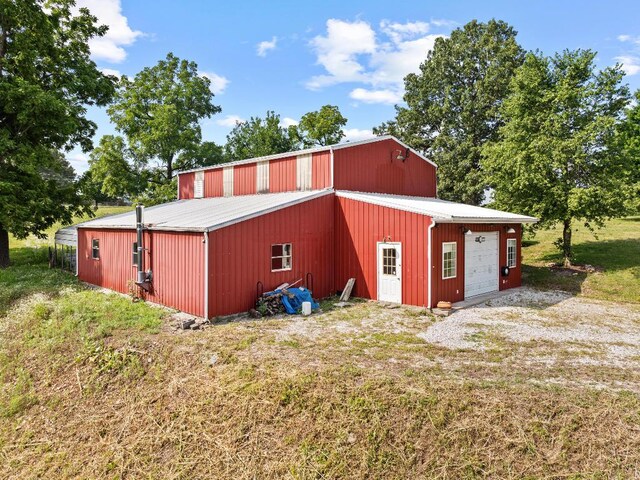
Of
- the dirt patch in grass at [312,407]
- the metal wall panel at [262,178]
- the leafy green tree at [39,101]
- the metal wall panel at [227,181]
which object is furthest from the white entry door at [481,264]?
the leafy green tree at [39,101]

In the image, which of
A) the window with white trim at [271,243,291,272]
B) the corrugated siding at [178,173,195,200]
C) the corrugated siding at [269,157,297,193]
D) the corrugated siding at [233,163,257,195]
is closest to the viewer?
the window with white trim at [271,243,291,272]

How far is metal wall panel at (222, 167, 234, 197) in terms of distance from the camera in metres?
18.6

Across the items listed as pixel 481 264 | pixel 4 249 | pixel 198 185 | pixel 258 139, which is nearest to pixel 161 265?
pixel 198 185

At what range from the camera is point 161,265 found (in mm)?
11672

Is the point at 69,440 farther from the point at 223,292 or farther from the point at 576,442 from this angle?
the point at 576,442

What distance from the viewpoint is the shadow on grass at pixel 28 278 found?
534 inches

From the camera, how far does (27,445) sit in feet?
21.1

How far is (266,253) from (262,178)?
648 cm

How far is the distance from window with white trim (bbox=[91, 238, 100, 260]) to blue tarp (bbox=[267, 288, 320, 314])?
355 inches

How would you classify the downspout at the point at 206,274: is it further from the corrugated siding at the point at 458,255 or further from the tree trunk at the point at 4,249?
the tree trunk at the point at 4,249

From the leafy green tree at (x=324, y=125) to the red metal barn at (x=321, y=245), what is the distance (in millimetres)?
16454

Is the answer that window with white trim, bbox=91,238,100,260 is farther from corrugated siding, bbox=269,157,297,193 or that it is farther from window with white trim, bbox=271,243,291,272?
window with white trim, bbox=271,243,291,272

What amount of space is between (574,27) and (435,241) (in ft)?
26.9

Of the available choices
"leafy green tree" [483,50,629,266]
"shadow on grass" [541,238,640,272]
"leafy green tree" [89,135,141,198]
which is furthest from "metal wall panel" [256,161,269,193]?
"shadow on grass" [541,238,640,272]
